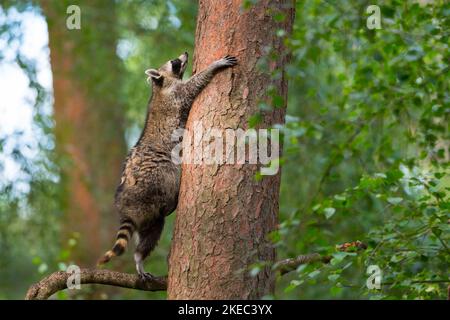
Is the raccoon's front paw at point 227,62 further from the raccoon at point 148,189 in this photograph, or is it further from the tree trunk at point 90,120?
the tree trunk at point 90,120

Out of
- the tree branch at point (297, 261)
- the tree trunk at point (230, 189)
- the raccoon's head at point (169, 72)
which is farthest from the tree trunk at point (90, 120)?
the tree branch at point (297, 261)

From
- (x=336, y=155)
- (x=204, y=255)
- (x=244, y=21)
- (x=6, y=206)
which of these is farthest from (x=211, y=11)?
(x=6, y=206)

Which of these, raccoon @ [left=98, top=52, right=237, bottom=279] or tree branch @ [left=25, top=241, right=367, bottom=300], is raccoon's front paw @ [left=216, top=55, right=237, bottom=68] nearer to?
raccoon @ [left=98, top=52, right=237, bottom=279]

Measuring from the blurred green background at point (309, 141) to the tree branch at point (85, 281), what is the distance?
771mm

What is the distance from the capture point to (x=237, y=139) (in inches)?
138

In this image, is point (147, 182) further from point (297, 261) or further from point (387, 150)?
point (387, 150)

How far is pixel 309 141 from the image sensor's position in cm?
501

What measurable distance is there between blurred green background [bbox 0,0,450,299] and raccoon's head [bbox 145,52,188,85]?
3.26 ft

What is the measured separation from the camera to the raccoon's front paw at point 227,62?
145 inches

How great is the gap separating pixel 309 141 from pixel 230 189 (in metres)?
1.67

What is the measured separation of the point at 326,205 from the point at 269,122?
516mm

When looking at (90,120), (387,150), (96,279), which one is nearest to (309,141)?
(387,150)

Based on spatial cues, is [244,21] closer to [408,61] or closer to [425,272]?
[408,61]
